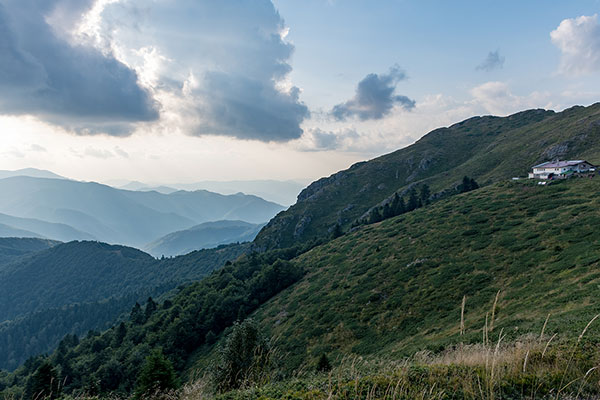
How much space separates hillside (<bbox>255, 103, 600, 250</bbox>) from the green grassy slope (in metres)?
43.9

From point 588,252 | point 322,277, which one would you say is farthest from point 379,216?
point 588,252

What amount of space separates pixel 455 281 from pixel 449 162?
131525 mm

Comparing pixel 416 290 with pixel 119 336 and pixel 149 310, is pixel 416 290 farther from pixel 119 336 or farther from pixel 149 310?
pixel 149 310

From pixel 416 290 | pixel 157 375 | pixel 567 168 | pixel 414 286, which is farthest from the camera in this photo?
pixel 567 168

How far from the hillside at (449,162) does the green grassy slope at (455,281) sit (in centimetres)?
4389

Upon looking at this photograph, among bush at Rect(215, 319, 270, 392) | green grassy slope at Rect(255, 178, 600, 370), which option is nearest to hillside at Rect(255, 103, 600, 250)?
green grassy slope at Rect(255, 178, 600, 370)

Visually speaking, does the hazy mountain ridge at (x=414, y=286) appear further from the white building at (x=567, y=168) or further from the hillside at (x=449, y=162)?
the white building at (x=567, y=168)

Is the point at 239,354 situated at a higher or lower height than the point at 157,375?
lower

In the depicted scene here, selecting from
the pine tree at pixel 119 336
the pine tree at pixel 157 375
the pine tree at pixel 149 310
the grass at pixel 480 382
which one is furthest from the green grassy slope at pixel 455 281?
the pine tree at pixel 149 310

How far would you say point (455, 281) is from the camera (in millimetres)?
32531

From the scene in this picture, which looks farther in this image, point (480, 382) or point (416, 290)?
point (416, 290)

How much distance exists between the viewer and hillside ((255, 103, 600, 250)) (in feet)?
303

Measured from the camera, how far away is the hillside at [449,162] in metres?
92.5

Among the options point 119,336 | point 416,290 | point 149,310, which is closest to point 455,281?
point 416,290
